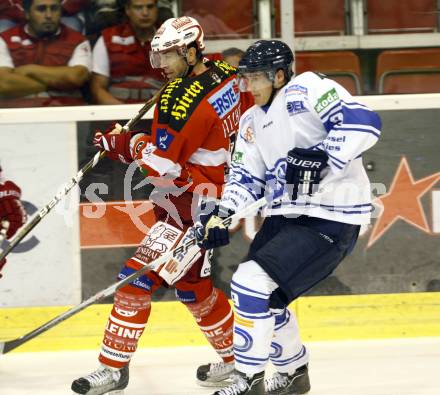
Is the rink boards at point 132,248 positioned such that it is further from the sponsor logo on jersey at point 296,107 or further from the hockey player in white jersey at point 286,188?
the sponsor logo on jersey at point 296,107

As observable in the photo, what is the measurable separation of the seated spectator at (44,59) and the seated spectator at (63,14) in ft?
0.08

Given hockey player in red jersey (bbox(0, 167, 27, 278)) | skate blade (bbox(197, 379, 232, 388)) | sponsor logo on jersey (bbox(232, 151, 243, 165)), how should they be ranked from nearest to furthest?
sponsor logo on jersey (bbox(232, 151, 243, 165)) < skate blade (bbox(197, 379, 232, 388)) < hockey player in red jersey (bbox(0, 167, 27, 278))

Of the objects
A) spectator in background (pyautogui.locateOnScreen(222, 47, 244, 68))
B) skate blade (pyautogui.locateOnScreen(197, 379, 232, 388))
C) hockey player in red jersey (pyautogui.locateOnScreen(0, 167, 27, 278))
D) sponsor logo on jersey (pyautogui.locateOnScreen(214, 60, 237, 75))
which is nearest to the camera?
sponsor logo on jersey (pyautogui.locateOnScreen(214, 60, 237, 75))

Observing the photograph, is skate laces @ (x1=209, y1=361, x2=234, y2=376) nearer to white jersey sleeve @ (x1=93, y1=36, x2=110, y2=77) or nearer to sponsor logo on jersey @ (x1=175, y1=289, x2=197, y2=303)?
sponsor logo on jersey @ (x1=175, y1=289, x2=197, y2=303)

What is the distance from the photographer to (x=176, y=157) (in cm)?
406

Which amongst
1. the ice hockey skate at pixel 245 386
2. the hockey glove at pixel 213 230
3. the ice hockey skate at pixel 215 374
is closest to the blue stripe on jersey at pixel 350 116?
the hockey glove at pixel 213 230

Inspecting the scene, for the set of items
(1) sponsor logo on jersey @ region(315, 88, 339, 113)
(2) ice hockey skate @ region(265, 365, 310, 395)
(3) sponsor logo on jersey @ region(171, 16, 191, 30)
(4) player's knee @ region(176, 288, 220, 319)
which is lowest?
(2) ice hockey skate @ region(265, 365, 310, 395)

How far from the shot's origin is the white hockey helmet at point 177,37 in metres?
4.13

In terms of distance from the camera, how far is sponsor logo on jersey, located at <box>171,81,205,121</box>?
4051 millimetres

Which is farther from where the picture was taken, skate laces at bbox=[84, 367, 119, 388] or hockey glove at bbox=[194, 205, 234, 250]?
skate laces at bbox=[84, 367, 119, 388]

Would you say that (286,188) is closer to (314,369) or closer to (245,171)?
(245,171)

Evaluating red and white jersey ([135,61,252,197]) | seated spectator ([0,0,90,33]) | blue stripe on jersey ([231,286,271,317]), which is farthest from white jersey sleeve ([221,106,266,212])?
seated spectator ([0,0,90,33])

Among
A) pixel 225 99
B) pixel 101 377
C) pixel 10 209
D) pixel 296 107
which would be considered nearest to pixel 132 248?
pixel 10 209

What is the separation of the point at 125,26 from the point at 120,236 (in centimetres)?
103
